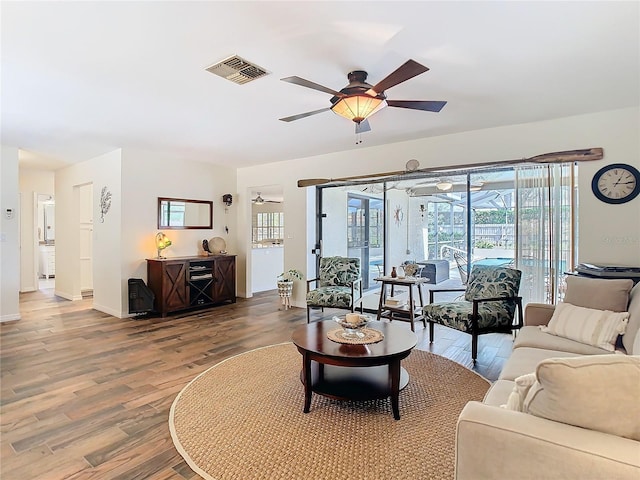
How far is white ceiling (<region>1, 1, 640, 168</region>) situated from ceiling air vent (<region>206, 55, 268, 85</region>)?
6 cm

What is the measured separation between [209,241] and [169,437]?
4.45m

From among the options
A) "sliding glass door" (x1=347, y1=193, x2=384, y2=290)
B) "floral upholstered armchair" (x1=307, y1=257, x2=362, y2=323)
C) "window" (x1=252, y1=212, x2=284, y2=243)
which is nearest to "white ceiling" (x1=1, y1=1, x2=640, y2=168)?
"floral upholstered armchair" (x1=307, y1=257, x2=362, y2=323)

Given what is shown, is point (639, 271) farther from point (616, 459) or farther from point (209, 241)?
point (209, 241)

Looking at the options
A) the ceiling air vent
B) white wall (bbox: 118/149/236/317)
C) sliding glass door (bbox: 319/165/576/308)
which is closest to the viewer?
the ceiling air vent

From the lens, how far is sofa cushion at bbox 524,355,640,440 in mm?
1094

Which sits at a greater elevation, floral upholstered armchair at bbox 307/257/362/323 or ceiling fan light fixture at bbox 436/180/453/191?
ceiling fan light fixture at bbox 436/180/453/191

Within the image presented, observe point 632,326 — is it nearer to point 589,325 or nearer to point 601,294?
point 589,325

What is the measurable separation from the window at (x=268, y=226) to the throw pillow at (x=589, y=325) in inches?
289

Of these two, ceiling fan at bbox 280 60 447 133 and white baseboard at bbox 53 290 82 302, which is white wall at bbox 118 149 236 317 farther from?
ceiling fan at bbox 280 60 447 133

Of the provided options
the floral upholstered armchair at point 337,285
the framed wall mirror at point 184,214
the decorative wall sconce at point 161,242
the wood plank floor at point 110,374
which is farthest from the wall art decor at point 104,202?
the floral upholstered armchair at point 337,285

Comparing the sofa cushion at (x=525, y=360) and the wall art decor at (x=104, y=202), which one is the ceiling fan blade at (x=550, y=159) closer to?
the sofa cushion at (x=525, y=360)

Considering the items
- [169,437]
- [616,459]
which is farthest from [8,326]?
[616,459]

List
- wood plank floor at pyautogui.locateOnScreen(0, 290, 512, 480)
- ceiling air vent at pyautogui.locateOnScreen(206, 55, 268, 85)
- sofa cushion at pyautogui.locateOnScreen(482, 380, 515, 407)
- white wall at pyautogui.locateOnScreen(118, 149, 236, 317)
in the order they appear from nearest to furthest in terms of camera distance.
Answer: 1. sofa cushion at pyautogui.locateOnScreen(482, 380, 515, 407)
2. wood plank floor at pyautogui.locateOnScreen(0, 290, 512, 480)
3. ceiling air vent at pyautogui.locateOnScreen(206, 55, 268, 85)
4. white wall at pyautogui.locateOnScreen(118, 149, 236, 317)

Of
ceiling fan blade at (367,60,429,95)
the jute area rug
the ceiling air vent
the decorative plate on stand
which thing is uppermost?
the ceiling air vent
